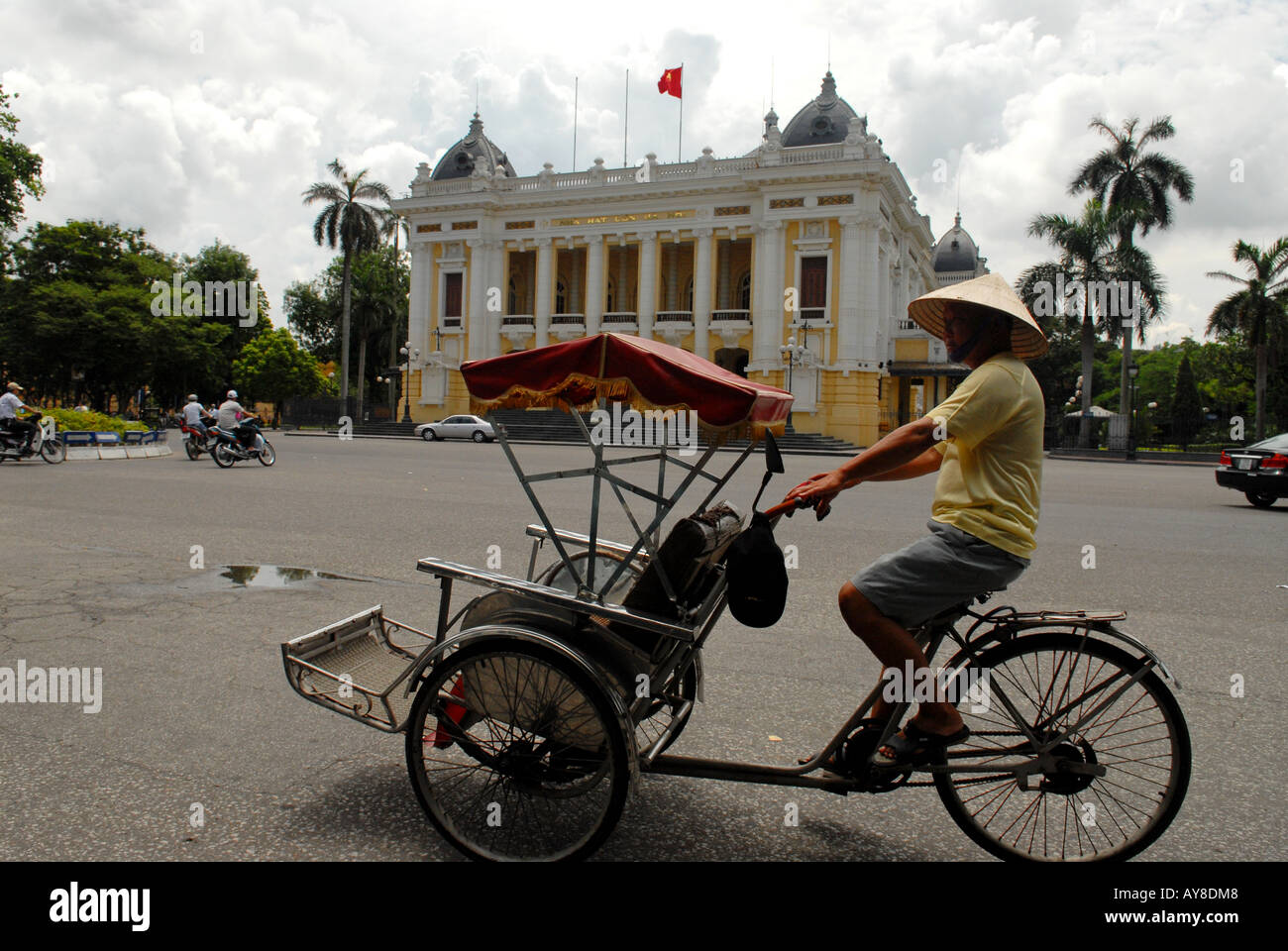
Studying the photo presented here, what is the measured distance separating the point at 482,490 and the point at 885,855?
1247 cm

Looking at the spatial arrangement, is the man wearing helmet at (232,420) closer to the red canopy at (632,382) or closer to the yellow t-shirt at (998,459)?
the red canopy at (632,382)

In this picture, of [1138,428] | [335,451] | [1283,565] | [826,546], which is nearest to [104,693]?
[826,546]

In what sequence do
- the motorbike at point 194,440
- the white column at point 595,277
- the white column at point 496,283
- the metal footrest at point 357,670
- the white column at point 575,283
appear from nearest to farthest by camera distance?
the metal footrest at point 357,670 < the motorbike at point 194,440 < the white column at point 595,277 < the white column at point 496,283 < the white column at point 575,283

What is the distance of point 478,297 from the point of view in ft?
168

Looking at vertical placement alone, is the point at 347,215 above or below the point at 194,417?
above

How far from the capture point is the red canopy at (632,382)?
3.08 meters

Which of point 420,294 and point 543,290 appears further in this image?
point 420,294

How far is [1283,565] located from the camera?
8.91 m

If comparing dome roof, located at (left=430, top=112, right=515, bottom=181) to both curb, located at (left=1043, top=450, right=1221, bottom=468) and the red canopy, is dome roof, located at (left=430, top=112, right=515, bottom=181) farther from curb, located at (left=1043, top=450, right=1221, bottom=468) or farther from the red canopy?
the red canopy

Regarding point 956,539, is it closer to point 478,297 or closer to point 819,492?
point 819,492

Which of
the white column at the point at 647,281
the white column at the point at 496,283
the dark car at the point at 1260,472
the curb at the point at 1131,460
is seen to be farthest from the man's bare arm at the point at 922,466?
the white column at the point at 496,283

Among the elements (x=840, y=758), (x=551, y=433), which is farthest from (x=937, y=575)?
A: (x=551, y=433)

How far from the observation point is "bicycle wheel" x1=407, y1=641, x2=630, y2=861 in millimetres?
3018

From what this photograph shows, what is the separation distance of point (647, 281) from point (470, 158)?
15303mm
